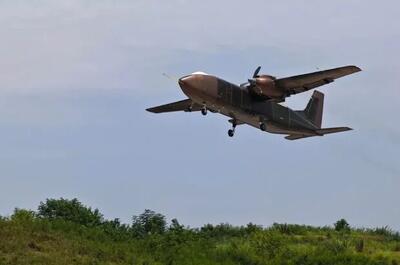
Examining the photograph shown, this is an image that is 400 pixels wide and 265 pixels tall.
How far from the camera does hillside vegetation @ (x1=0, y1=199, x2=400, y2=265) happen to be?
168ft

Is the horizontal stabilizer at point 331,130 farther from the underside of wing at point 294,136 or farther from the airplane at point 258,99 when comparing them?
the underside of wing at point 294,136

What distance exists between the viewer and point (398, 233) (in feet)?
244

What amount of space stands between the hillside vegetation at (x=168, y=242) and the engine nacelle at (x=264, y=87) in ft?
35.4

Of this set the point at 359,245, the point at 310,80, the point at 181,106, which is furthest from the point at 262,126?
the point at 359,245

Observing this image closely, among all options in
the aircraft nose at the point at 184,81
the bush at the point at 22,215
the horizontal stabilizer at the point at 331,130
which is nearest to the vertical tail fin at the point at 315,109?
the horizontal stabilizer at the point at 331,130

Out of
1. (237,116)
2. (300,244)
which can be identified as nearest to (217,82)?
(237,116)

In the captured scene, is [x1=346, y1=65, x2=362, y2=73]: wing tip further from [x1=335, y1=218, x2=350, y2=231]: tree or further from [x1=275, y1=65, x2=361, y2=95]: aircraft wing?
[x1=335, y1=218, x2=350, y2=231]: tree

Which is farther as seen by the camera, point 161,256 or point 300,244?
point 300,244

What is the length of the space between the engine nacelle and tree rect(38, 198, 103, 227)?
19.4 meters

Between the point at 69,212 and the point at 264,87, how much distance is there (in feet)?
74.1

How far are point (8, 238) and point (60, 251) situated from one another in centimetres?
345

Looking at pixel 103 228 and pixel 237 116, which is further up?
pixel 237 116

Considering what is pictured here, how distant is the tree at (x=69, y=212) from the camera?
69.4 m

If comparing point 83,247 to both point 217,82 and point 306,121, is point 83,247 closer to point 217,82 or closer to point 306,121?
point 217,82
